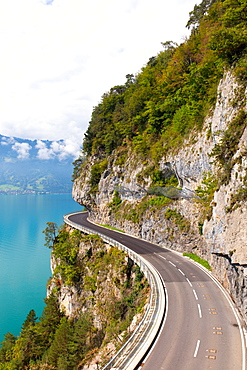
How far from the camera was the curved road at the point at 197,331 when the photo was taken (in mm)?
10906

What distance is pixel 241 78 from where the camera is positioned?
19.1 m

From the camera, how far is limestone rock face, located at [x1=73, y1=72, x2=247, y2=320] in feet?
48.2

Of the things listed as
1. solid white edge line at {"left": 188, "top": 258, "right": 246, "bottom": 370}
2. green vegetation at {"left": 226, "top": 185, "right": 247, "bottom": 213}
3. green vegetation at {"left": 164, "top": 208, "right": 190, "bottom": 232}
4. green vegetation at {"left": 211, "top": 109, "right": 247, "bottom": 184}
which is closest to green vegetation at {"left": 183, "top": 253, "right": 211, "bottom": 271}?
solid white edge line at {"left": 188, "top": 258, "right": 246, "bottom": 370}

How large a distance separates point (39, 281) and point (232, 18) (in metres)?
59.3

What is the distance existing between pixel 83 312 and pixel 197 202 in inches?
805

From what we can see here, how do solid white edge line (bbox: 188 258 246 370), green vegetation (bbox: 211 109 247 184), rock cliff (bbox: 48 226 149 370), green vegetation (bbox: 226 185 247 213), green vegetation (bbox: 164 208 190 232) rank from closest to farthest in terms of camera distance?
solid white edge line (bbox: 188 258 246 370) → green vegetation (bbox: 226 185 247 213) → green vegetation (bbox: 211 109 247 184) → rock cliff (bbox: 48 226 149 370) → green vegetation (bbox: 164 208 190 232)

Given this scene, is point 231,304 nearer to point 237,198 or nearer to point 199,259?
point 237,198

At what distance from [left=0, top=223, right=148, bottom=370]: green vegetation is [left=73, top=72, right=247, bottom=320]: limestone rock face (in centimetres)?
719

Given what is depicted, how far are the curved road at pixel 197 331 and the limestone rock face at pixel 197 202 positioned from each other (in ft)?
4.44

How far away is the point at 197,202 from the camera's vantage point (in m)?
29.3

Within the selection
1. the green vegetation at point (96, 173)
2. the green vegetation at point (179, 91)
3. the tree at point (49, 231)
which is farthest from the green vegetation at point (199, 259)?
the green vegetation at point (96, 173)

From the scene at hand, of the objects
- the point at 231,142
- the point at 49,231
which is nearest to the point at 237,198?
the point at 231,142

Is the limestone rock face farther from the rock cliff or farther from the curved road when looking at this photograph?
the rock cliff

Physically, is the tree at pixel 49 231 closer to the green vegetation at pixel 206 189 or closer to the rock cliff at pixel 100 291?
the rock cliff at pixel 100 291
